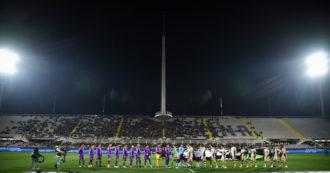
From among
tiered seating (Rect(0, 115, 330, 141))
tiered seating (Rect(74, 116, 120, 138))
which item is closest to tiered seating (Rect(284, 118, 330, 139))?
tiered seating (Rect(0, 115, 330, 141))

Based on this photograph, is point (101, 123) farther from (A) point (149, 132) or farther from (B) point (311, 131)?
(B) point (311, 131)

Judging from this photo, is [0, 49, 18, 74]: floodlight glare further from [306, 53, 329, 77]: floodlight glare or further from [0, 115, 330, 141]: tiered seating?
[306, 53, 329, 77]: floodlight glare

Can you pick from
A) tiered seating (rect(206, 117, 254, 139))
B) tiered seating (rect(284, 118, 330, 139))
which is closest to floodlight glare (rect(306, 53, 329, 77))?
tiered seating (rect(284, 118, 330, 139))

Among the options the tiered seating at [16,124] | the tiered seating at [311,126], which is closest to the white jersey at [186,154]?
the tiered seating at [311,126]

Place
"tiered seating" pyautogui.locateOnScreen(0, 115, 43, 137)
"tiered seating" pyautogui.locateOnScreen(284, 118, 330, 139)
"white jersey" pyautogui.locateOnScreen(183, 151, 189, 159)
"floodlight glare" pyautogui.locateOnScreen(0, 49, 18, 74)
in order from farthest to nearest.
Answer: "tiered seating" pyautogui.locateOnScreen(284, 118, 330, 139)
"tiered seating" pyautogui.locateOnScreen(0, 115, 43, 137)
"floodlight glare" pyautogui.locateOnScreen(0, 49, 18, 74)
"white jersey" pyautogui.locateOnScreen(183, 151, 189, 159)

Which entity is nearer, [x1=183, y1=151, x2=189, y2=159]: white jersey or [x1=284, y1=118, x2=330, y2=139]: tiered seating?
[x1=183, y1=151, x2=189, y2=159]: white jersey

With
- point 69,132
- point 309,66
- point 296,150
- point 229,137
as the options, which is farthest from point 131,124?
point 309,66

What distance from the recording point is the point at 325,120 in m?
59.0

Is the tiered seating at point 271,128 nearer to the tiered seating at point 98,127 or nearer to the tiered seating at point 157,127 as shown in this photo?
the tiered seating at point 157,127

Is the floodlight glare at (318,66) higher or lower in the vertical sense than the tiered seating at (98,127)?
higher

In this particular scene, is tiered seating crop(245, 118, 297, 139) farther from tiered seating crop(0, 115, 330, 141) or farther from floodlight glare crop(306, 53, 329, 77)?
floodlight glare crop(306, 53, 329, 77)

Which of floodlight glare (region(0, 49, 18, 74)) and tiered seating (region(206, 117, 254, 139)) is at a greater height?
floodlight glare (region(0, 49, 18, 74))

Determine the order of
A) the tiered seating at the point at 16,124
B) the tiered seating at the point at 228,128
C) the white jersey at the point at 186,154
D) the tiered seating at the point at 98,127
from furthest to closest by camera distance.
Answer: the tiered seating at the point at 228,128 → the tiered seating at the point at 16,124 → the tiered seating at the point at 98,127 → the white jersey at the point at 186,154

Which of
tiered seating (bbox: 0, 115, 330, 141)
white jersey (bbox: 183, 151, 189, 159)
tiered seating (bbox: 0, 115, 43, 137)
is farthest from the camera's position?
tiered seating (bbox: 0, 115, 43, 137)
